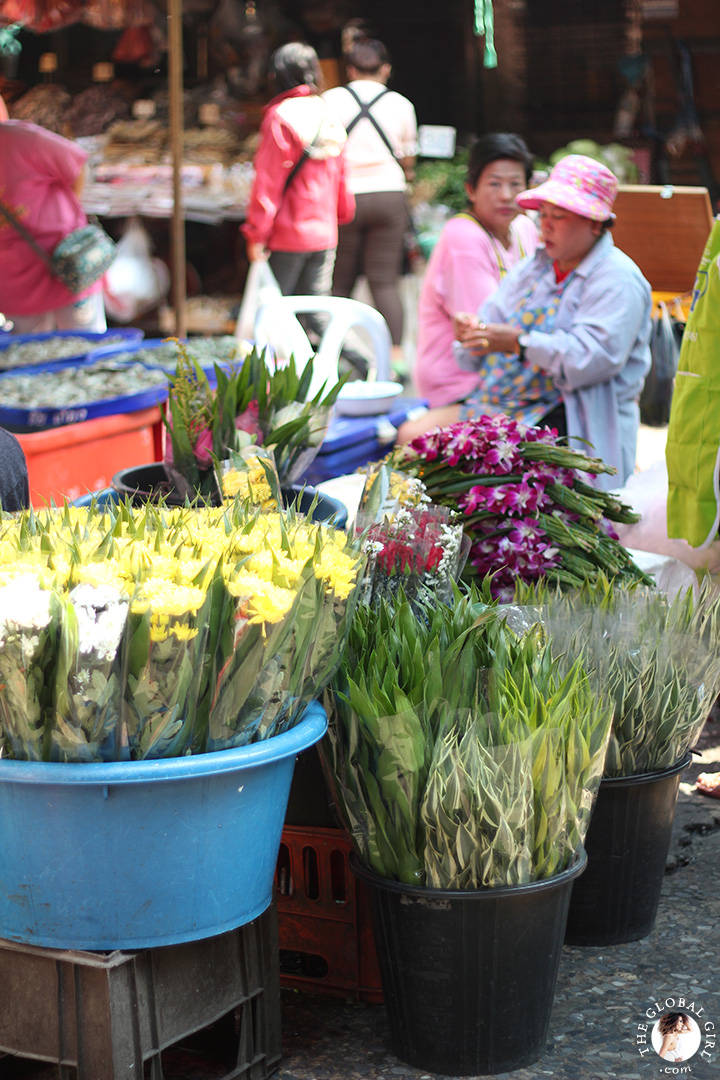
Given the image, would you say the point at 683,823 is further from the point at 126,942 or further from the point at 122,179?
the point at 122,179

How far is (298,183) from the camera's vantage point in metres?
6.18

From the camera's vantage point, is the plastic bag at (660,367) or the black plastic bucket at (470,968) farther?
the plastic bag at (660,367)

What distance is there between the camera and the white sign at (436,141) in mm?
8148

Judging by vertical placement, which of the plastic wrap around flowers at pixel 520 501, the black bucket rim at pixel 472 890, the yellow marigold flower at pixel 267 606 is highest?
the yellow marigold flower at pixel 267 606

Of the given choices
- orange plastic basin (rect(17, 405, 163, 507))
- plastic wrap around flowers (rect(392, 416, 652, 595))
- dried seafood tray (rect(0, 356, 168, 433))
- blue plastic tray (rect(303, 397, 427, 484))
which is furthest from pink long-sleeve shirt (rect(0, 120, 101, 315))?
plastic wrap around flowers (rect(392, 416, 652, 595))

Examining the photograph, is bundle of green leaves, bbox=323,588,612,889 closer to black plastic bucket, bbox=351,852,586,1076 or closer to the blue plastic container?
black plastic bucket, bbox=351,852,586,1076

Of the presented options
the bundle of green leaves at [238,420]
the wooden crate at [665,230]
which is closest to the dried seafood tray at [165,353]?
the bundle of green leaves at [238,420]

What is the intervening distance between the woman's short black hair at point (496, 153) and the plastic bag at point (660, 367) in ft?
4.42

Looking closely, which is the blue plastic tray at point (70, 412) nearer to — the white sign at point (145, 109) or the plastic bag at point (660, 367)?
the plastic bag at point (660, 367)

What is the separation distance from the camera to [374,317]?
13.7ft

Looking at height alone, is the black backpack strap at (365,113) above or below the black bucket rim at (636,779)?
above

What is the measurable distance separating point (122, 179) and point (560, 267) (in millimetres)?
4914

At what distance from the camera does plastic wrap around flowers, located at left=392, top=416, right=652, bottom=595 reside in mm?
2561

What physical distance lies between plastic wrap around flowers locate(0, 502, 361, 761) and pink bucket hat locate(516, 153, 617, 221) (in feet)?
7.30
